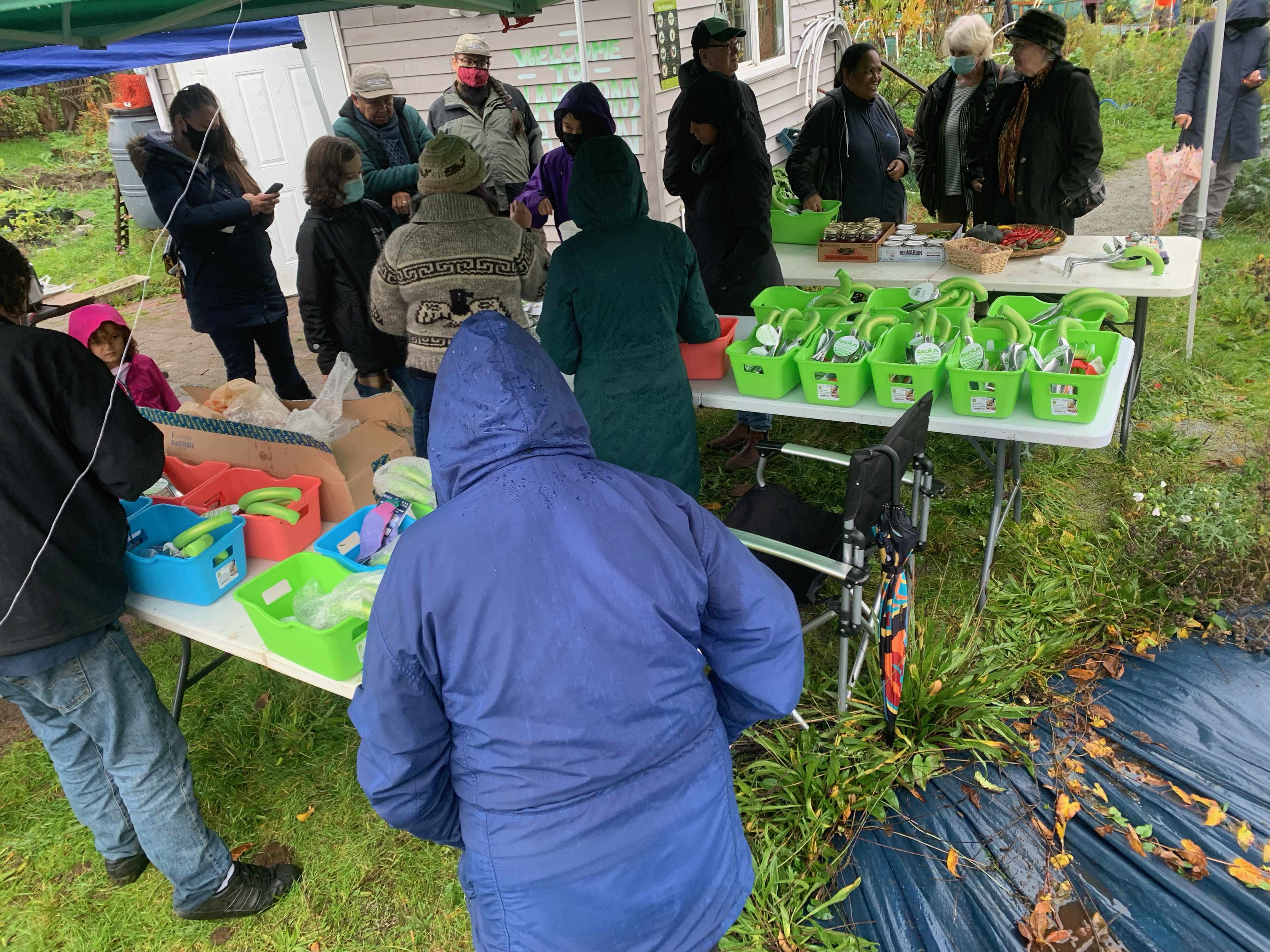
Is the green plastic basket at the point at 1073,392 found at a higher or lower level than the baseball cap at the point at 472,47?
lower

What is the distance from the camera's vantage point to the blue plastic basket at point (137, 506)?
263 centimetres

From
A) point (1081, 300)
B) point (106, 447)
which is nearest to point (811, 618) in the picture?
point (1081, 300)

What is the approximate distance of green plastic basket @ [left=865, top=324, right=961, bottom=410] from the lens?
9.39ft

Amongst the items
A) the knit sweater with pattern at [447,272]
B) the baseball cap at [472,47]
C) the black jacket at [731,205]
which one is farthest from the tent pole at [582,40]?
the knit sweater with pattern at [447,272]

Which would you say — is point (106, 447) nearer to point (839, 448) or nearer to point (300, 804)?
point (300, 804)

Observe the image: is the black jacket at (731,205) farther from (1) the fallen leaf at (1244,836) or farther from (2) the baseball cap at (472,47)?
(1) the fallen leaf at (1244,836)

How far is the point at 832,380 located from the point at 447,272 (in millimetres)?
1488

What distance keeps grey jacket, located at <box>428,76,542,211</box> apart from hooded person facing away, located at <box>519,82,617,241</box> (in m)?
0.15

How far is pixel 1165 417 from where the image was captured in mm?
4477

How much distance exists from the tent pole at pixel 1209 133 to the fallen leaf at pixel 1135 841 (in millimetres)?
2605

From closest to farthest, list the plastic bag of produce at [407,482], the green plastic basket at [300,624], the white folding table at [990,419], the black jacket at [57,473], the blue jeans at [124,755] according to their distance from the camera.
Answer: the black jacket at [57,473] < the green plastic basket at [300,624] < the blue jeans at [124,755] < the plastic bag of produce at [407,482] < the white folding table at [990,419]

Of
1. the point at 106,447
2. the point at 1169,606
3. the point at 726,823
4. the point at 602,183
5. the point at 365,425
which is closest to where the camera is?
the point at 726,823

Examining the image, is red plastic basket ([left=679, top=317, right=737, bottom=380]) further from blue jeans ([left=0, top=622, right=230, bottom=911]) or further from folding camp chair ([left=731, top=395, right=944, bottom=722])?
blue jeans ([left=0, top=622, right=230, bottom=911])

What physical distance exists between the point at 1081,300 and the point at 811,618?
64.0 inches
